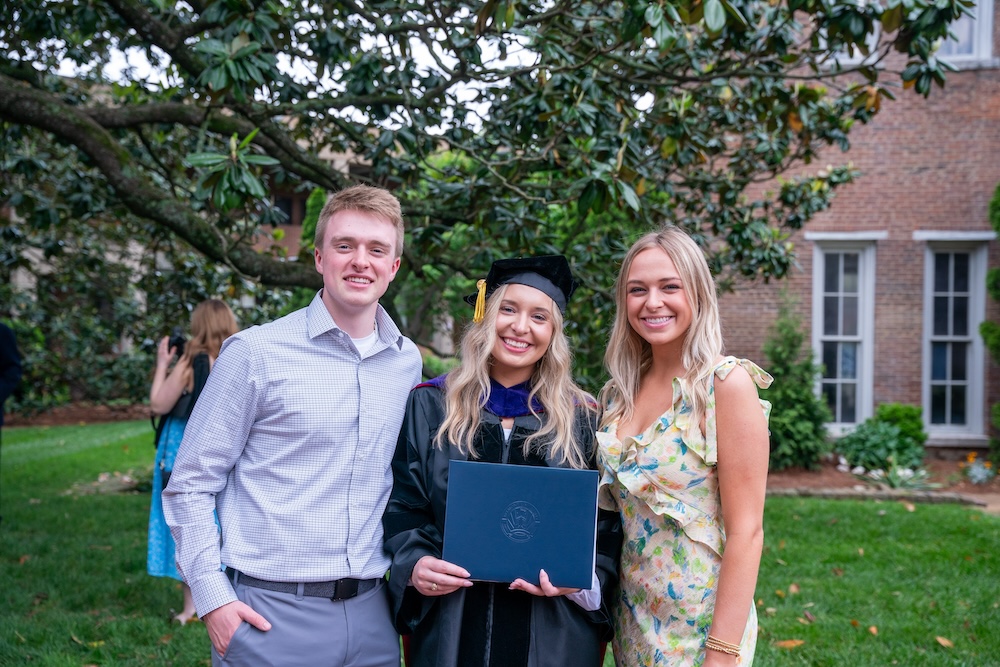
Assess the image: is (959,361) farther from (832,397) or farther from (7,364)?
(7,364)

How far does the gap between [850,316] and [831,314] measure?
0.26 metres

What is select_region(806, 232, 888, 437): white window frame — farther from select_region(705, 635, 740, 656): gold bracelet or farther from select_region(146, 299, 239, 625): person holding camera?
select_region(705, 635, 740, 656): gold bracelet

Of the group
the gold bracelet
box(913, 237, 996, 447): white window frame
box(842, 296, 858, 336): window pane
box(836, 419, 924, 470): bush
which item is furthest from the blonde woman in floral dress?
box(913, 237, 996, 447): white window frame

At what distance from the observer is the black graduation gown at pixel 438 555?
7.93ft

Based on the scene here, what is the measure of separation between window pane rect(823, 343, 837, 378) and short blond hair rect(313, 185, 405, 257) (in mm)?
10096

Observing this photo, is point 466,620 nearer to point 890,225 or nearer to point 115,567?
point 115,567

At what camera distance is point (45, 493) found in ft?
30.2

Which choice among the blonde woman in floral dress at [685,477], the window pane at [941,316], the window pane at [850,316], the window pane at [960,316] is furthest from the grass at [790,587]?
the window pane at [960,316]

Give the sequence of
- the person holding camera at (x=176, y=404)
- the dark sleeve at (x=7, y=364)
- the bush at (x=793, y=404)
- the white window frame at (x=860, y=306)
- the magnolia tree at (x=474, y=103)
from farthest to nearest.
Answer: the white window frame at (x=860, y=306), the bush at (x=793, y=404), the dark sleeve at (x=7, y=364), the person holding camera at (x=176, y=404), the magnolia tree at (x=474, y=103)

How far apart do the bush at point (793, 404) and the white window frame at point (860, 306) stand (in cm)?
60

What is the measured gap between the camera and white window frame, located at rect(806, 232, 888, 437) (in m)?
11.2

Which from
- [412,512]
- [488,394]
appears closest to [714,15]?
[488,394]

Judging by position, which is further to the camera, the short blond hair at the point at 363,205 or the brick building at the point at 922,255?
the brick building at the point at 922,255

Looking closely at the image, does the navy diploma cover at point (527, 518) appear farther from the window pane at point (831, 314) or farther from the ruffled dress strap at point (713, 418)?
the window pane at point (831, 314)
